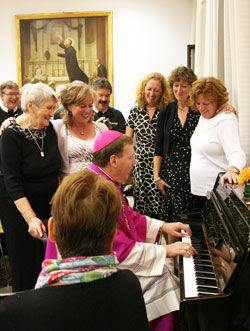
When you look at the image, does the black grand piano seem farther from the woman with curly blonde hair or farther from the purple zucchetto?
the woman with curly blonde hair

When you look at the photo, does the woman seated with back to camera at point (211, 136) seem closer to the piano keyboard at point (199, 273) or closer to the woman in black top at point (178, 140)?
the woman in black top at point (178, 140)

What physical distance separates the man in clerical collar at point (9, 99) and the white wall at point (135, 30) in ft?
9.74

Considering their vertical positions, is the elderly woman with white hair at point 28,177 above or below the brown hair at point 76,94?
below

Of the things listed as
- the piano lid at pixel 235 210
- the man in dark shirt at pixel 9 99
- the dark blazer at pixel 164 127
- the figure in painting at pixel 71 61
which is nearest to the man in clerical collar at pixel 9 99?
the man in dark shirt at pixel 9 99

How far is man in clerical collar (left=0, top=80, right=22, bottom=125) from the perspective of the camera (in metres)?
3.31

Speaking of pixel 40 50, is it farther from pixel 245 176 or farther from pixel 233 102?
pixel 245 176

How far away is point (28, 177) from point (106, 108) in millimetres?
1887

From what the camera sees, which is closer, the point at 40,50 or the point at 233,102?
the point at 233,102

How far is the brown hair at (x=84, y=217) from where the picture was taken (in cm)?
90

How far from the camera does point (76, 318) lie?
0.85 meters

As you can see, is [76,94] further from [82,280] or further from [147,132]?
[82,280]

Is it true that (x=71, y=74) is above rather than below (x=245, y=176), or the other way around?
above

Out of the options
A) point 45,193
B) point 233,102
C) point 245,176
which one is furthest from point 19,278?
point 233,102

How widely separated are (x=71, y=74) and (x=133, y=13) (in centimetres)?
146
